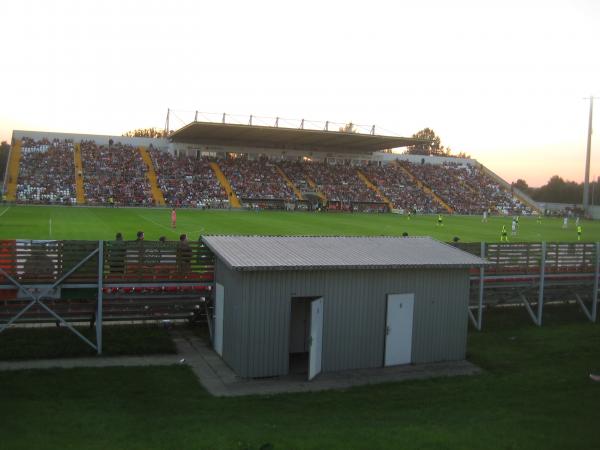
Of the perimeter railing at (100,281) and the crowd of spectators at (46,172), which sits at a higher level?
the crowd of spectators at (46,172)

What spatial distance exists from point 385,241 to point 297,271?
3.91m

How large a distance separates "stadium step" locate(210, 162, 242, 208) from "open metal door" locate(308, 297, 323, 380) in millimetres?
52021

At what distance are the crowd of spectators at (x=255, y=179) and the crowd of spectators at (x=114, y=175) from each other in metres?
10.5

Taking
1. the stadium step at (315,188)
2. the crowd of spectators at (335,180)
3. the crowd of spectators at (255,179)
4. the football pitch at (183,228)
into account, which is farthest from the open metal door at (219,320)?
the stadium step at (315,188)

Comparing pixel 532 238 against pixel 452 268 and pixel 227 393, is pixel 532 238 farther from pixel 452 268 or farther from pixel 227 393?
pixel 227 393

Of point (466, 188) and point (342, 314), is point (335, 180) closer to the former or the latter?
point (466, 188)

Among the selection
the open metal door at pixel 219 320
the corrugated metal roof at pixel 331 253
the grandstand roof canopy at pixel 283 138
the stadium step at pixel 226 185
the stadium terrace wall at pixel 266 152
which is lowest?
the open metal door at pixel 219 320

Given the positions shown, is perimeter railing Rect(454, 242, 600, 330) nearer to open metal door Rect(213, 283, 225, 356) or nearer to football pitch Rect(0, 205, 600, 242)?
open metal door Rect(213, 283, 225, 356)

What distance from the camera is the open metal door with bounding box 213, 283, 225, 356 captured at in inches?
507

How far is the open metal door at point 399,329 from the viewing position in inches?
503

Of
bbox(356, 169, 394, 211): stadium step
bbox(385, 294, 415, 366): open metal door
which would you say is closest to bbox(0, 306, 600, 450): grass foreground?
bbox(385, 294, 415, 366): open metal door

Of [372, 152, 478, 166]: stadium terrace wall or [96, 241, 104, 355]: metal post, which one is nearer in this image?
[96, 241, 104, 355]: metal post

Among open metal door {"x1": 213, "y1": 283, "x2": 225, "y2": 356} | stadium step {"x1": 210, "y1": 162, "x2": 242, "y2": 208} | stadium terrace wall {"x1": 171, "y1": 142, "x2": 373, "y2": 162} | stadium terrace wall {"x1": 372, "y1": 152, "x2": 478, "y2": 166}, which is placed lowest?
open metal door {"x1": 213, "y1": 283, "x2": 225, "y2": 356}

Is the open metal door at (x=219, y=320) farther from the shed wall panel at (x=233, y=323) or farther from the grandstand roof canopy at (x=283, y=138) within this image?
the grandstand roof canopy at (x=283, y=138)
